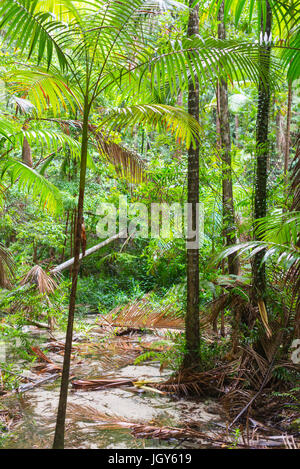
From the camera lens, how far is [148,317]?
6352 millimetres

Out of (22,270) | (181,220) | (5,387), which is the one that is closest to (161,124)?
(181,220)

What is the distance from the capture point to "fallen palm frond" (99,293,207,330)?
19.5 ft

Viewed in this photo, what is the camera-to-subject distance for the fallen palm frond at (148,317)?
19.5 feet

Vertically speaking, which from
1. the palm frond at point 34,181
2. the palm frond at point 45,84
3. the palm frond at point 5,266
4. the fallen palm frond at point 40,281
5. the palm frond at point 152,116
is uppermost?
the palm frond at point 45,84

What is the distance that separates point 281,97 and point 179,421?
696 centimetres

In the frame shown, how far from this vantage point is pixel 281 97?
8125mm

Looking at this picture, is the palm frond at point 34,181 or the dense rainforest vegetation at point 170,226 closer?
the dense rainforest vegetation at point 170,226

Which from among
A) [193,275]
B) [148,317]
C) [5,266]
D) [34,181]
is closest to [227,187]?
[193,275]

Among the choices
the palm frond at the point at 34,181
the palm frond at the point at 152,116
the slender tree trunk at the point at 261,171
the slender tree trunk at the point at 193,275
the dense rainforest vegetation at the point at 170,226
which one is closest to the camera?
the dense rainforest vegetation at the point at 170,226

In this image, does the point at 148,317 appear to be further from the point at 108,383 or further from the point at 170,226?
the point at 108,383

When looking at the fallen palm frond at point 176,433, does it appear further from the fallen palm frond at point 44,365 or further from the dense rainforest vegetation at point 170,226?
the fallen palm frond at point 44,365

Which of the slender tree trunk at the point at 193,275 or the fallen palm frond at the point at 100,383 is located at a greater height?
the slender tree trunk at the point at 193,275

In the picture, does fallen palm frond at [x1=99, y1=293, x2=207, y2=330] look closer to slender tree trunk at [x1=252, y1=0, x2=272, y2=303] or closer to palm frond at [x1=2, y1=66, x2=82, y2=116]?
slender tree trunk at [x1=252, y1=0, x2=272, y2=303]

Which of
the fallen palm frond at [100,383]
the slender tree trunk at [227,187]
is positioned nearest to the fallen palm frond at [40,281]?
the fallen palm frond at [100,383]
